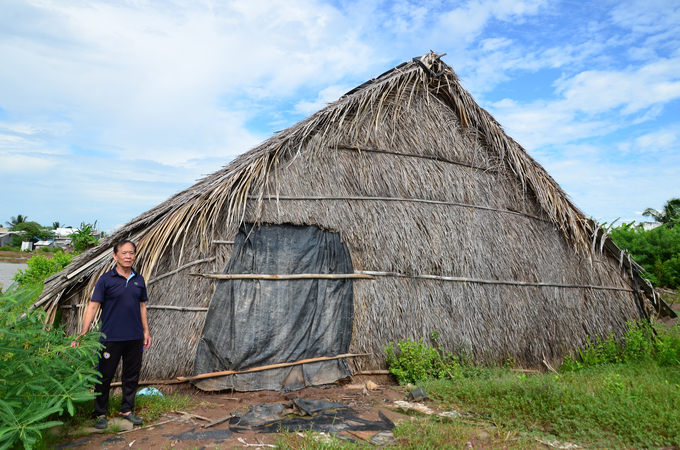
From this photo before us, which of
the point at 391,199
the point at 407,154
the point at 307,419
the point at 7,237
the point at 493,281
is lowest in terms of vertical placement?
the point at 307,419

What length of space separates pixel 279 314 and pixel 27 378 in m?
2.54

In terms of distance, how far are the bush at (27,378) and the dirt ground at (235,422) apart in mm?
719

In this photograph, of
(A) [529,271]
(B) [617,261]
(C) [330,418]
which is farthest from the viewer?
(B) [617,261]

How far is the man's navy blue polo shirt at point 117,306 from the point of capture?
3.43 meters

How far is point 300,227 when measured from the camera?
16.4 ft

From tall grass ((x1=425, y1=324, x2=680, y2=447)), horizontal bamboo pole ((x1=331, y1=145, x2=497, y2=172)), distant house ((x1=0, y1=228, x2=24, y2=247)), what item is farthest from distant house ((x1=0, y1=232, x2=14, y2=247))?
tall grass ((x1=425, y1=324, x2=680, y2=447))

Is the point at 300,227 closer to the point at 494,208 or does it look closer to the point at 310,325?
the point at 310,325

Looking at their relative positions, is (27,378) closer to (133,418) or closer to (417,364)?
(133,418)

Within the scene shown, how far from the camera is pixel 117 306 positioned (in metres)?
3.47

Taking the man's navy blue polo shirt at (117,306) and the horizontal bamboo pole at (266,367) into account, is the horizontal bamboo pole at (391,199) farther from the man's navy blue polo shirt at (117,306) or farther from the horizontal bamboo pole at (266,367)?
the horizontal bamboo pole at (266,367)

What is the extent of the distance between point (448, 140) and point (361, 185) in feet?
5.44

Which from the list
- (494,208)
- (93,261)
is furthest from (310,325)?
(494,208)

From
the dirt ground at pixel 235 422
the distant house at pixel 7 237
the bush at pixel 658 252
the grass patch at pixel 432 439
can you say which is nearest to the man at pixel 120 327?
the dirt ground at pixel 235 422

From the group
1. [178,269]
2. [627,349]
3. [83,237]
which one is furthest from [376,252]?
[83,237]
